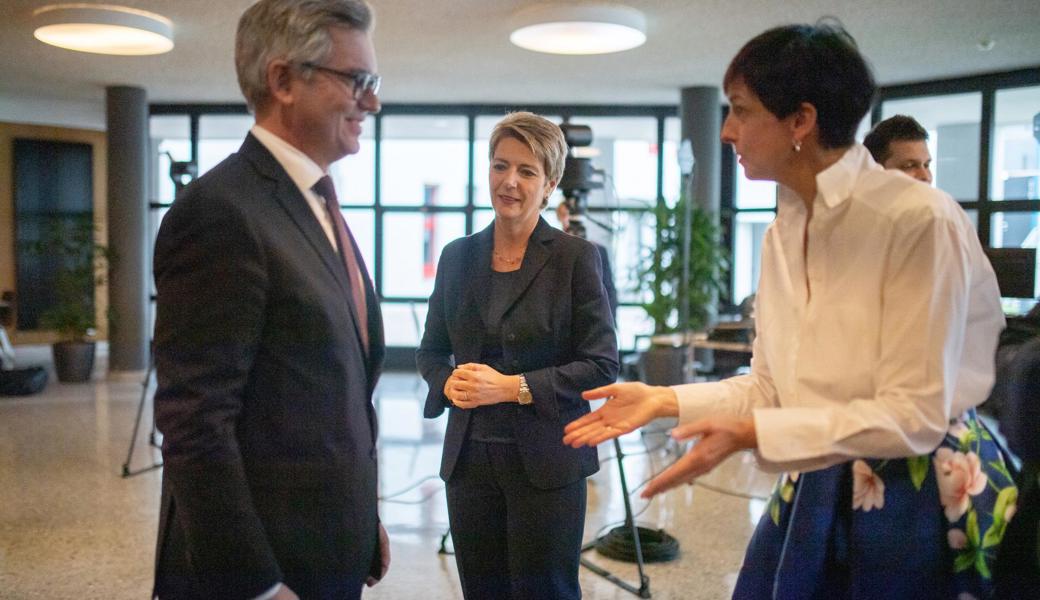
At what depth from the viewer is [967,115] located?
29.3 feet

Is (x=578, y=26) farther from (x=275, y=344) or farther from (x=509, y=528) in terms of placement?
(x=275, y=344)

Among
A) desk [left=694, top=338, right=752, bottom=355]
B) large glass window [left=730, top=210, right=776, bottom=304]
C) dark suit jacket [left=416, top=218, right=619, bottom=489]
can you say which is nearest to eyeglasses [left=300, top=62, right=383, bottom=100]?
dark suit jacket [left=416, top=218, right=619, bottom=489]

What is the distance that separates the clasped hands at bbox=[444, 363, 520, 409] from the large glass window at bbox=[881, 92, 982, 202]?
26.2 ft

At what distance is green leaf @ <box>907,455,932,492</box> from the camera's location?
1.32 meters

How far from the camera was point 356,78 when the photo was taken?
1.45 m

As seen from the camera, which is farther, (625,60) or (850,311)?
(625,60)

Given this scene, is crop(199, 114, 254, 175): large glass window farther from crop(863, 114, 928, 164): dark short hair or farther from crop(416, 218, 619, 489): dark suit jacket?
crop(863, 114, 928, 164): dark short hair

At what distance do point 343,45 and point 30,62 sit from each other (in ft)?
28.9

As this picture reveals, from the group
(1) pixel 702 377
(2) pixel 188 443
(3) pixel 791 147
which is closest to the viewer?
(2) pixel 188 443

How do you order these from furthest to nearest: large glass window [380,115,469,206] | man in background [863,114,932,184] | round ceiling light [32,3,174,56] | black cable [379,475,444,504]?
1. large glass window [380,115,469,206]
2. round ceiling light [32,3,174,56]
3. black cable [379,475,444,504]
4. man in background [863,114,932,184]

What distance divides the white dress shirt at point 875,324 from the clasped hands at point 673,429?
4 centimetres

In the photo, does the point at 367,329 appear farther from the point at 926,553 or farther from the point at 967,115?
the point at 967,115

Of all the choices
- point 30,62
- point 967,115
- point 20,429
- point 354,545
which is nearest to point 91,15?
point 30,62

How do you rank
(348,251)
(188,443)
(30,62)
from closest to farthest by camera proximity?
(188,443), (348,251), (30,62)
